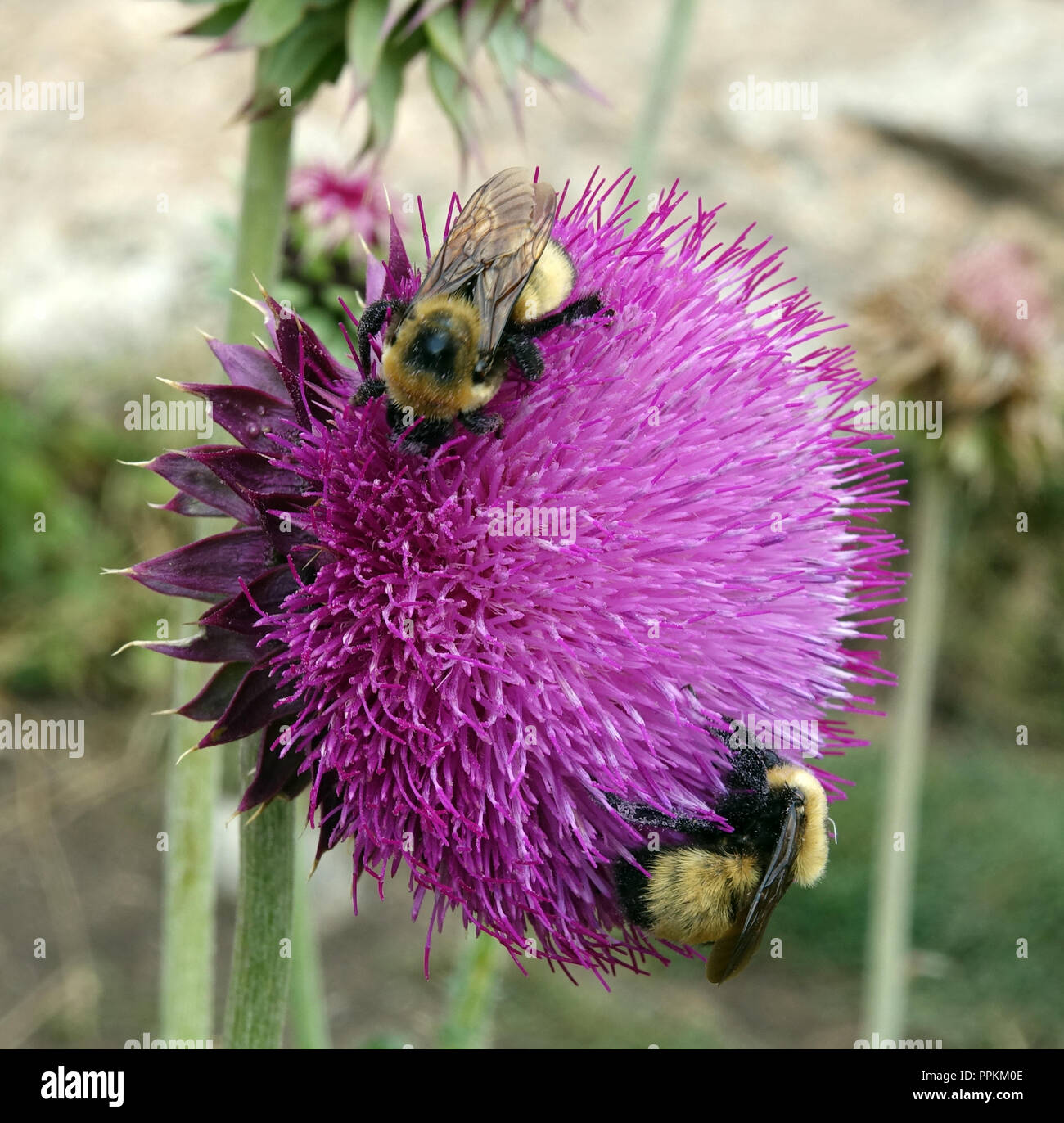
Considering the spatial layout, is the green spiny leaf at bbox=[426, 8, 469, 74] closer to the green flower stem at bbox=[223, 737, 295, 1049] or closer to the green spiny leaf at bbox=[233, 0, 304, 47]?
the green spiny leaf at bbox=[233, 0, 304, 47]

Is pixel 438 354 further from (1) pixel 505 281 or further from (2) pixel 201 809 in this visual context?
(2) pixel 201 809

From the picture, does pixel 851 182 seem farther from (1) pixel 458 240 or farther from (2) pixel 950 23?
(1) pixel 458 240

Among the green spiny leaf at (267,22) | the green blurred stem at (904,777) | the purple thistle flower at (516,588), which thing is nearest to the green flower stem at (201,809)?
the green spiny leaf at (267,22)

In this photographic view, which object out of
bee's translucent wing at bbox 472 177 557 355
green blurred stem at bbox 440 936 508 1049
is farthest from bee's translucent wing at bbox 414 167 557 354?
green blurred stem at bbox 440 936 508 1049

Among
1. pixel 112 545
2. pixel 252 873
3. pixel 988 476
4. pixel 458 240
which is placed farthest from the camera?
pixel 112 545

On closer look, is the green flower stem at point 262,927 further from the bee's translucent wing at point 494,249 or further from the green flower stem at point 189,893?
the bee's translucent wing at point 494,249
